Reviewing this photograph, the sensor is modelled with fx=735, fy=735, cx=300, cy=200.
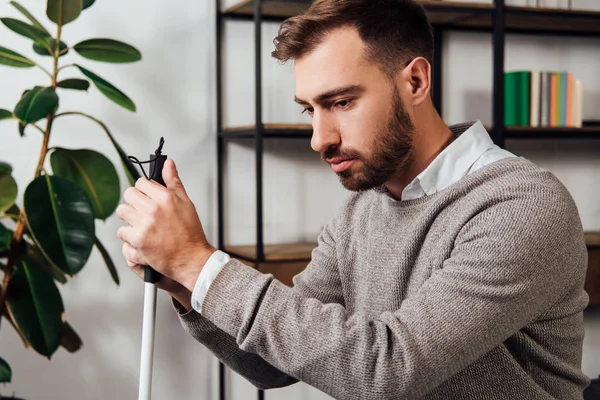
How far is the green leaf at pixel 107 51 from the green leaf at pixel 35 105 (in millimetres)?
230

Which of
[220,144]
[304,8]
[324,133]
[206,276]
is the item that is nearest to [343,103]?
[324,133]

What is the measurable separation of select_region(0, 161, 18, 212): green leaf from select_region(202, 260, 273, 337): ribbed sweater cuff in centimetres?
119

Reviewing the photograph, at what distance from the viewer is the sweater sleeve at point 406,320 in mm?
999

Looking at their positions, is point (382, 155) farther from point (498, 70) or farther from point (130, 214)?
point (498, 70)

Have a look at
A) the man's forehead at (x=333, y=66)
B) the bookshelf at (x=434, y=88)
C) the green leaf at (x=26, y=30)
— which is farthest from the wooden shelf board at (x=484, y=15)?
the man's forehead at (x=333, y=66)

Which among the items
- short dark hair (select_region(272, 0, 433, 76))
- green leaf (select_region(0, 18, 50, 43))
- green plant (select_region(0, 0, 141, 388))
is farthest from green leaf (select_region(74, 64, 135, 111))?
short dark hair (select_region(272, 0, 433, 76))

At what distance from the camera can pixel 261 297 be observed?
102cm

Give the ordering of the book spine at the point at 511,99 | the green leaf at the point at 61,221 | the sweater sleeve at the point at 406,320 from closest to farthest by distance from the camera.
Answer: the sweater sleeve at the point at 406,320, the green leaf at the point at 61,221, the book spine at the point at 511,99

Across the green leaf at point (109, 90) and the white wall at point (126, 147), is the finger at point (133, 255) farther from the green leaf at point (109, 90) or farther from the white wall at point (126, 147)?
the white wall at point (126, 147)

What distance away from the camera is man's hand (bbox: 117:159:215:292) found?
104 centimetres

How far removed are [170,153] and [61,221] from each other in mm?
831

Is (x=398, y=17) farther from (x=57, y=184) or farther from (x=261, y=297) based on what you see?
(x=57, y=184)

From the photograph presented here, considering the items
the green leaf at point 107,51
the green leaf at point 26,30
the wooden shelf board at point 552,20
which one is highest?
the wooden shelf board at point 552,20

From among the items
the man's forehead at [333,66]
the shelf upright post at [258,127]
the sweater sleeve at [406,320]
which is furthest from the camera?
the shelf upright post at [258,127]
